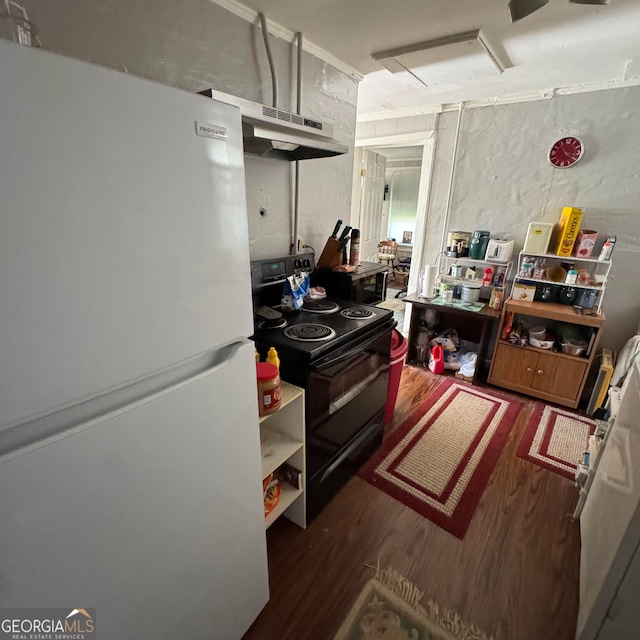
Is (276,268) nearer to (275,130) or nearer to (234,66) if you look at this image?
(275,130)

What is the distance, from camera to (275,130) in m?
1.16

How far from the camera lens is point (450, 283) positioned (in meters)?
2.89

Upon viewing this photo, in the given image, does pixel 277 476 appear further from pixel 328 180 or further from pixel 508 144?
pixel 508 144

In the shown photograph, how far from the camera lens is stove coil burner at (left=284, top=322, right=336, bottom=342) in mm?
1328

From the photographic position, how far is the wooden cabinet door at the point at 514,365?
248 cm

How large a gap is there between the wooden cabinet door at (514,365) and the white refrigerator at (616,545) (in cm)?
122

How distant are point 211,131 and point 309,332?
0.85m

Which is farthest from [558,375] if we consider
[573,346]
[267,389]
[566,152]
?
[267,389]

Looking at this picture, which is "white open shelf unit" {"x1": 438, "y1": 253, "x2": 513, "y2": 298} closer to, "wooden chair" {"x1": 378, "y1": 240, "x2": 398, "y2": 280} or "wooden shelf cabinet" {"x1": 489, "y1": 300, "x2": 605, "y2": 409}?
"wooden shelf cabinet" {"x1": 489, "y1": 300, "x2": 605, "y2": 409}

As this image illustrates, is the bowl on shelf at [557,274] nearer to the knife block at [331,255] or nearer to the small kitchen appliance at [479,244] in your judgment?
the small kitchen appliance at [479,244]

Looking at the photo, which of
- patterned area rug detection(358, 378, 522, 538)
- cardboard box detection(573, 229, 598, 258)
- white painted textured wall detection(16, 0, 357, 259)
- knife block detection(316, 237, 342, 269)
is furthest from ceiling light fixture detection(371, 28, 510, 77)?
patterned area rug detection(358, 378, 522, 538)

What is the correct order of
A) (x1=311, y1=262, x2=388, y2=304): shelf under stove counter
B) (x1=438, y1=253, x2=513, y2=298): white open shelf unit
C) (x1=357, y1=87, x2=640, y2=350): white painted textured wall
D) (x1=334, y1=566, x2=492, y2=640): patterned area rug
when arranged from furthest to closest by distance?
(x1=438, y1=253, x2=513, y2=298): white open shelf unit, (x1=357, y1=87, x2=640, y2=350): white painted textured wall, (x1=311, y1=262, x2=388, y2=304): shelf under stove counter, (x1=334, y1=566, x2=492, y2=640): patterned area rug

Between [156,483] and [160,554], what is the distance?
0.20m

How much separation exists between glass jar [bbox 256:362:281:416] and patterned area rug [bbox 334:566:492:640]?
83 centimetres
